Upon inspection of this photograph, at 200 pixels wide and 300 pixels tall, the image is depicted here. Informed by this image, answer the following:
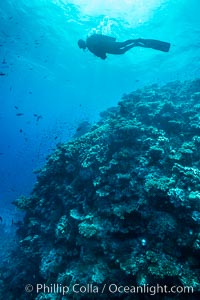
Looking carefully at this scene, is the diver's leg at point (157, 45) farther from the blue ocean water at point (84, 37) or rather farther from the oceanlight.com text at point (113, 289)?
the oceanlight.com text at point (113, 289)

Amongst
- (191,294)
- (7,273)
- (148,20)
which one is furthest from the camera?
(148,20)

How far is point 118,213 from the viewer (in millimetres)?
6684

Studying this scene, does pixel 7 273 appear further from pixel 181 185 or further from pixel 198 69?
pixel 198 69

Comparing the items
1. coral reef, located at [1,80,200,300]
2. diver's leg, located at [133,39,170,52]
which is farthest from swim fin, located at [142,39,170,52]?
coral reef, located at [1,80,200,300]

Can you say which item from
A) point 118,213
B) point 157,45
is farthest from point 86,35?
point 118,213

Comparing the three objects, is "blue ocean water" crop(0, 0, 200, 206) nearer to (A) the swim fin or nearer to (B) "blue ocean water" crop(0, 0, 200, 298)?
(B) "blue ocean water" crop(0, 0, 200, 298)

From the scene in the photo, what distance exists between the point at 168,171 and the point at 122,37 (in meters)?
22.0

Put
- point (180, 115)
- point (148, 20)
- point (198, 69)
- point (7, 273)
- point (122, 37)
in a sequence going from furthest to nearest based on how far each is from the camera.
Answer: point (198, 69) < point (122, 37) < point (148, 20) < point (180, 115) < point (7, 273)

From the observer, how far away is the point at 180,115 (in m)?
12.1

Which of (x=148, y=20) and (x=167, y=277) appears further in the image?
(x=148, y=20)

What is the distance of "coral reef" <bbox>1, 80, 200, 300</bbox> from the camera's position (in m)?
5.63

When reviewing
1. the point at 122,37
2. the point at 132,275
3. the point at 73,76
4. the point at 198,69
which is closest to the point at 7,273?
the point at 132,275

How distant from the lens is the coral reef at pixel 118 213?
5.63 metres

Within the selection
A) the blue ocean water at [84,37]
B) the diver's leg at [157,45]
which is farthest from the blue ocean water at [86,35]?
the diver's leg at [157,45]
